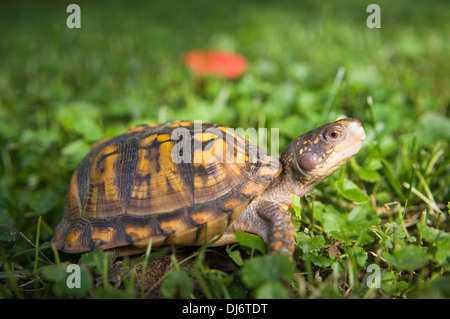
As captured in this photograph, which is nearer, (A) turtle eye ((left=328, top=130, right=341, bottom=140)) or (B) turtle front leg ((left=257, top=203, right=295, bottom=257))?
(B) turtle front leg ((left=257, top=203, right=295, bottom=257))

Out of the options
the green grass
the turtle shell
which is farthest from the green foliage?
the turtle shell

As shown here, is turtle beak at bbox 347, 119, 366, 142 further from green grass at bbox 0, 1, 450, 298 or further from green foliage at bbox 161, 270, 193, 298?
green foliage at bbox 161, 270, 193, 298

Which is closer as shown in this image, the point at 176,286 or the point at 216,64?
the point at 176,286

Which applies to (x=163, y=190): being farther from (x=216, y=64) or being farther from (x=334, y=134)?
(x=216, y=64)

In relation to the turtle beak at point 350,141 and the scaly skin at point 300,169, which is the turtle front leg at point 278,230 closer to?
the scaly skin at point 300,169

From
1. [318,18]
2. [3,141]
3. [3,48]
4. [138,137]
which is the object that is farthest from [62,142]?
[318,18]

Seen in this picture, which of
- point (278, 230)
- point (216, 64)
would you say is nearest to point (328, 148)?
point (278, 230)
